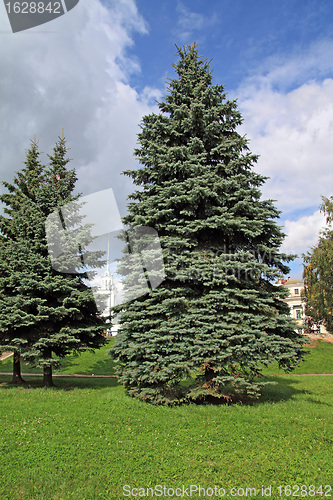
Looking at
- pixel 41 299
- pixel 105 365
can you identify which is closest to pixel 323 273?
pixel 105 365

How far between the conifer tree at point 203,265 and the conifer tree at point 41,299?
120 inches

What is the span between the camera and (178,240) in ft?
27.2

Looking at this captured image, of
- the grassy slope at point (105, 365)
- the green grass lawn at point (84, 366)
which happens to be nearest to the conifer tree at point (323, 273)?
the grassy slope at point (105, 365)

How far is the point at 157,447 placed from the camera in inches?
212

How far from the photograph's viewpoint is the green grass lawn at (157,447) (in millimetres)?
4402

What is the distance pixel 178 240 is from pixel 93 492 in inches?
220

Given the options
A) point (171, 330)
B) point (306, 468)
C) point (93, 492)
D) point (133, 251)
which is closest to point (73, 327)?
point (133, 251)

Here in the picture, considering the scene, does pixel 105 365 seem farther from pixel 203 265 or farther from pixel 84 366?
pixel 203 265

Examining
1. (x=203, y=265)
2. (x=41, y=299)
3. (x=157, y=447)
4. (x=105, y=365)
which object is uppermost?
(x=203, y=265)

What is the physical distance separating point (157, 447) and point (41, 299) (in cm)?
684

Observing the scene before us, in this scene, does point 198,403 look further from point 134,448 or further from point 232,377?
point 134,448

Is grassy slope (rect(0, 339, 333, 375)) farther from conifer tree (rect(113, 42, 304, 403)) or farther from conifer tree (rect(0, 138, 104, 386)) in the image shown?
conifer tree (rect(113, 42, 304, 403))

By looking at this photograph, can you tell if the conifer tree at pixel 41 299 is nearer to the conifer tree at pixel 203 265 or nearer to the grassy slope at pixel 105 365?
the conifer tree at pixel 203 265

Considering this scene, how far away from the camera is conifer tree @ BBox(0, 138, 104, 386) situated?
10477 millimetres
